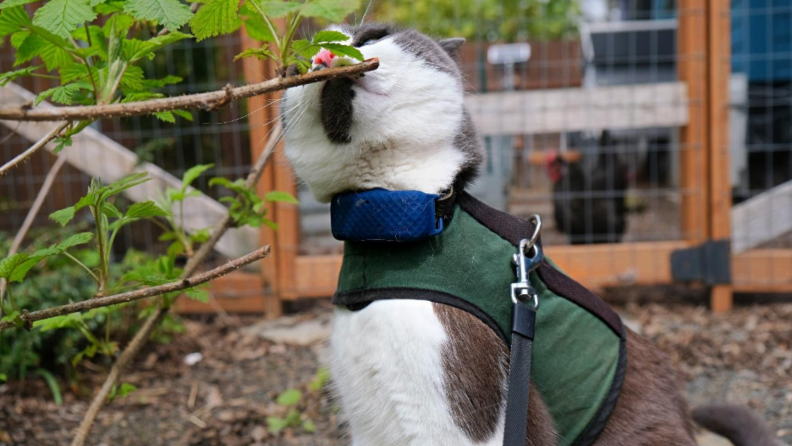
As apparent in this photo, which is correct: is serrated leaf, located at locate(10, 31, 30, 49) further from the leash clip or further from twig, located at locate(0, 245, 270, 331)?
the leash clip

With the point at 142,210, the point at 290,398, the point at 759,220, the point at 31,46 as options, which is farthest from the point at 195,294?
the point at 759,220

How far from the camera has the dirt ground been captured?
2238 mm

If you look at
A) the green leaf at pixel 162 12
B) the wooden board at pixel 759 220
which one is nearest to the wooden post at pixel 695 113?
the wooden board at pixel 759 220

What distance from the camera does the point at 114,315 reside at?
2568mm

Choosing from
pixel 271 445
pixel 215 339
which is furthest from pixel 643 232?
pixel 271 445

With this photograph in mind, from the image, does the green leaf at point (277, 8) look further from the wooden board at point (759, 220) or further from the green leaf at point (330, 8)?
the wooden board at point (759, 220)

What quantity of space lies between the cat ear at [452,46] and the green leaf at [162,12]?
0.72 meters

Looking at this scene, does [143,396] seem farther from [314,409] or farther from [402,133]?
[402,133]

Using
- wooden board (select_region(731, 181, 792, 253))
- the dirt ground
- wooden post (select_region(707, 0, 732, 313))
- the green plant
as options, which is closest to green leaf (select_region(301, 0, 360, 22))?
the green plant

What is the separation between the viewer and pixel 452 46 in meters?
1.51

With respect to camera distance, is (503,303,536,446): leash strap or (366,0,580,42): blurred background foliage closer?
(503,303,536,446): leash strap

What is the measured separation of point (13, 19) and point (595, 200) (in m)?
3.75

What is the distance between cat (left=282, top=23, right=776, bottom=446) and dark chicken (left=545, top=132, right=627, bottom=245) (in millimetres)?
2677

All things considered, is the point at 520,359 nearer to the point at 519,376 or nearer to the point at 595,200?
the point at 519,376
